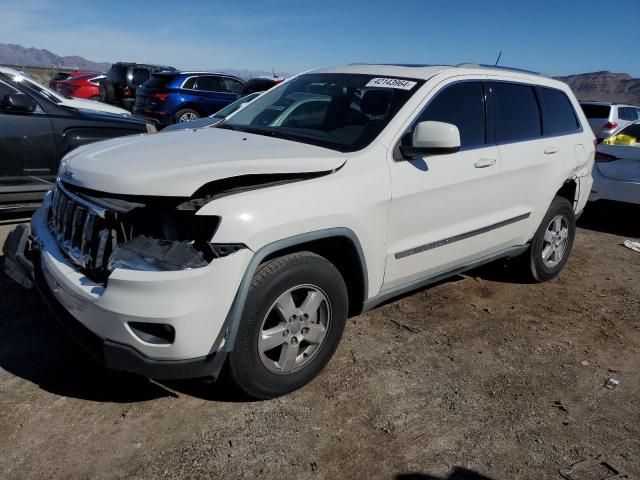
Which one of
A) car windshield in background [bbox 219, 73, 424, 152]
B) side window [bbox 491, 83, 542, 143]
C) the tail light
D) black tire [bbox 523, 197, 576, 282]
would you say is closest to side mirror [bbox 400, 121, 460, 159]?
car windshield in background [bbox 219, 73, 424, 152]

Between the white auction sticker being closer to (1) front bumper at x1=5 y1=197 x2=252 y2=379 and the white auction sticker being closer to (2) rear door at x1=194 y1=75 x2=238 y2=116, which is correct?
(1) front bumper at x1=5 y1=197 x2=252 y2=379

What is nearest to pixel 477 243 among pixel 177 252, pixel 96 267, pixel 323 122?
pixel 323 122

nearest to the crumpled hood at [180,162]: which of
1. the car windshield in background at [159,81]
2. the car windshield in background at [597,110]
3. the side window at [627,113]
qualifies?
the car windshield in background at [159,81]

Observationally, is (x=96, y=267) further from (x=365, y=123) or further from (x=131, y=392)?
(x=365, y=123)

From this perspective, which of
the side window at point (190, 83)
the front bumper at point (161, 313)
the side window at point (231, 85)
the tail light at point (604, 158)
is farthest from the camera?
the side window at point (231, 85)

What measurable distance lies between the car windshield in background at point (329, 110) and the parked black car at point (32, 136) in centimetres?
251

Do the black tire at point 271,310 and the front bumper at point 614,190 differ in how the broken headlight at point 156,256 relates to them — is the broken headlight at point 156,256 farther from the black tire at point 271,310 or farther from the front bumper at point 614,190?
the front bumper at point 614,190

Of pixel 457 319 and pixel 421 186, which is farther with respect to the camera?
pixel 457 319

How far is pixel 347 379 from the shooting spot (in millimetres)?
3148

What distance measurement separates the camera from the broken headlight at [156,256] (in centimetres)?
231

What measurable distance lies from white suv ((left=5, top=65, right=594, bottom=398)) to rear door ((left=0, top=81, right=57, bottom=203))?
2253 mm

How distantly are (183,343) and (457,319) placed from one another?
2.40 meters

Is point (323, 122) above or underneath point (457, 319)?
above

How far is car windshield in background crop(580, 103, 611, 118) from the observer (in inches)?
519
